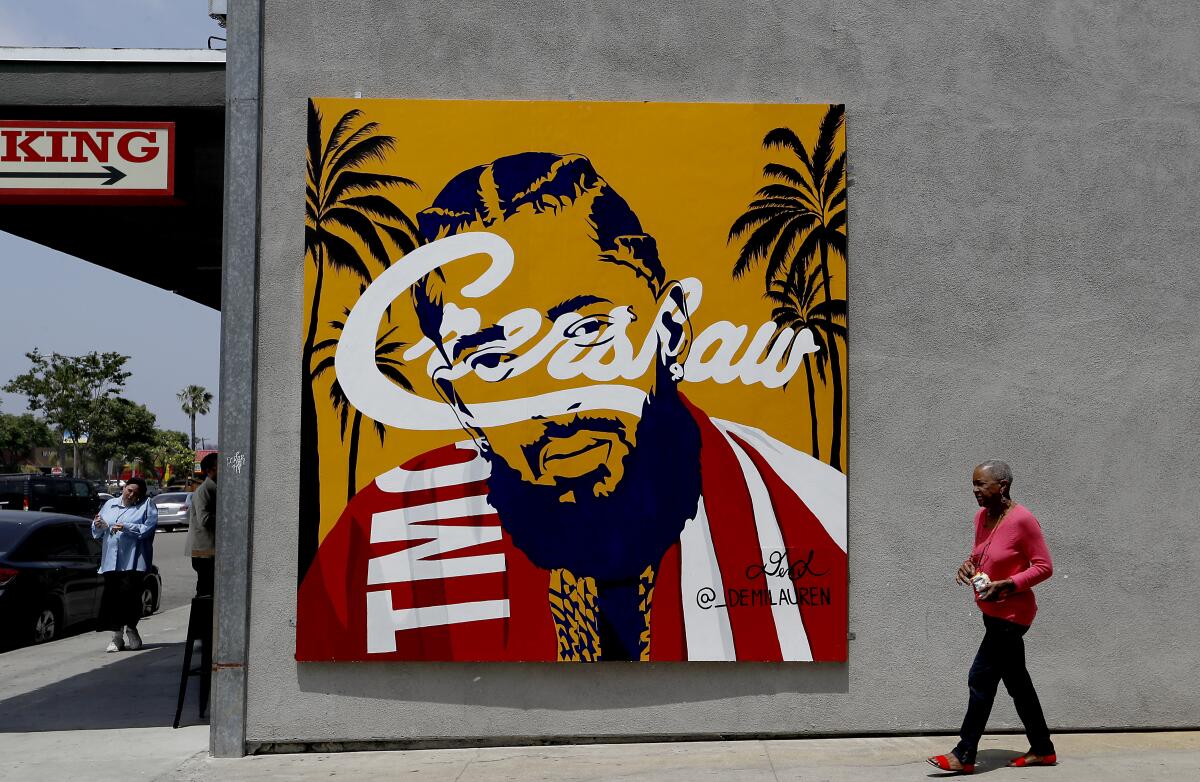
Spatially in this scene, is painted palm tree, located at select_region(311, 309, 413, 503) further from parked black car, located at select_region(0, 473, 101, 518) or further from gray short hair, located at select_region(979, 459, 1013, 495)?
parked black car, located at select_region(0, 473, 101, 518)

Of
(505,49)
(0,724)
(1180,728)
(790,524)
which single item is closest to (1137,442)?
(1180,728)

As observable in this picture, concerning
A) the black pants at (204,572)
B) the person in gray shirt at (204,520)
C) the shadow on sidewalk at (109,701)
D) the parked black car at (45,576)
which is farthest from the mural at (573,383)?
the parked black car at (45,576)

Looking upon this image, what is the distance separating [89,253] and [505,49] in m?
5.66

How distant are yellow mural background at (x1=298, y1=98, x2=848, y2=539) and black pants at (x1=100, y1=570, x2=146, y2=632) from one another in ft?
20.2

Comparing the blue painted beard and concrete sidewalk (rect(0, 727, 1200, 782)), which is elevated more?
the blue painted beard

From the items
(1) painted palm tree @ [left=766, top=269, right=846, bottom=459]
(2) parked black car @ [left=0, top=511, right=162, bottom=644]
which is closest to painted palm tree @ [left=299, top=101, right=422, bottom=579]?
(1) painted palm tree @ [left=766, top=269, right=846, bottom=459]

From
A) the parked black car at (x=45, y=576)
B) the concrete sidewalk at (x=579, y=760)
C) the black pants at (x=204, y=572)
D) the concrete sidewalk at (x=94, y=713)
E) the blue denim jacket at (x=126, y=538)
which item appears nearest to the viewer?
the concrete sidewalk at (x=579, y=760)

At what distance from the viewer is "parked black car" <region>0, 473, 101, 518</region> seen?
3156 centimetres

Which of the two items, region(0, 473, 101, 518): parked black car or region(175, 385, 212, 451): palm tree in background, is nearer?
region(0, 473, 101, 518): parked black car

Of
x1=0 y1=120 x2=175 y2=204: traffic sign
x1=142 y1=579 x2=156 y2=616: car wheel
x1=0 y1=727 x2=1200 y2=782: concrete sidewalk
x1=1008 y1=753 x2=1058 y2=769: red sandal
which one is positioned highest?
x1=0 y1=120 x2=175 y2=204: traffic sign

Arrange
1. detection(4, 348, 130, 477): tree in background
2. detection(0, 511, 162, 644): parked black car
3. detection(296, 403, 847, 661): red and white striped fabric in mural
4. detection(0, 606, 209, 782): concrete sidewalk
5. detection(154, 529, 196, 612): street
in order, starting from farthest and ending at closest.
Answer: detection(4, 348, 130, 477): tree in background, detection(154, 529, 196, 612): street, detection(0, 511, 162, 644): parked black car, detection(296, 403, 847, 661): red and white striped fabric in mural, detection(0, 606, 209, 782): concrete sidewalk

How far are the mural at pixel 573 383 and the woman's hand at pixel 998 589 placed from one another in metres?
1.24

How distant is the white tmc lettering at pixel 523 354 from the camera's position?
754 cm
